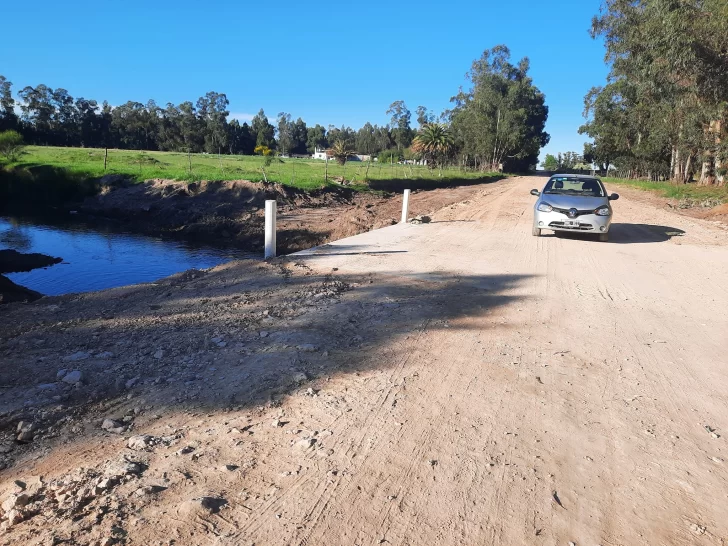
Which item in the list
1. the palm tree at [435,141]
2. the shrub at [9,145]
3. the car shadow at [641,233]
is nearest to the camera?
the car shadow at [641,233]

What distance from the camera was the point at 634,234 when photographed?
47.5 feet

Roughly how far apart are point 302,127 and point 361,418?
13885 cm

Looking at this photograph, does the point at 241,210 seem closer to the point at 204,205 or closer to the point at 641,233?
the point at 204,205

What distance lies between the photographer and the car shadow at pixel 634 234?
13.3 m

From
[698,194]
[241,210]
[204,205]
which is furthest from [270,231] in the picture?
[698,194]

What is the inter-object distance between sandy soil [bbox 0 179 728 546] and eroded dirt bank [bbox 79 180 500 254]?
35.9ft

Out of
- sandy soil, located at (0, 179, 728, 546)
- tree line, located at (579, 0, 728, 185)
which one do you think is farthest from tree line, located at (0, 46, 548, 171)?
sandy soil, located at (0, 179, 728, 546)

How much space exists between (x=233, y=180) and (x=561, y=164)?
15552cm

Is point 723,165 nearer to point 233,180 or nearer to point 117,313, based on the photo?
point 233,180

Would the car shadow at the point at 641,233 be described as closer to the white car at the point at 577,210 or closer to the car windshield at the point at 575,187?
the white car at the point at 577,210

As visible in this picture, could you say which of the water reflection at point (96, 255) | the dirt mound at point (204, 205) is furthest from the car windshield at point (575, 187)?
the dirt mound at point (204, 205)

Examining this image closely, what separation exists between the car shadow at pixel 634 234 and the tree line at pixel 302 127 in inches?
1379

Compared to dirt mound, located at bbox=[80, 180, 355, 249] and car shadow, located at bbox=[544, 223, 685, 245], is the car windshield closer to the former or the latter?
car shadow, located at bbox=[544, 223, 685, 245]

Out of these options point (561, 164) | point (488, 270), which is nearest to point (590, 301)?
point (488, 270)
